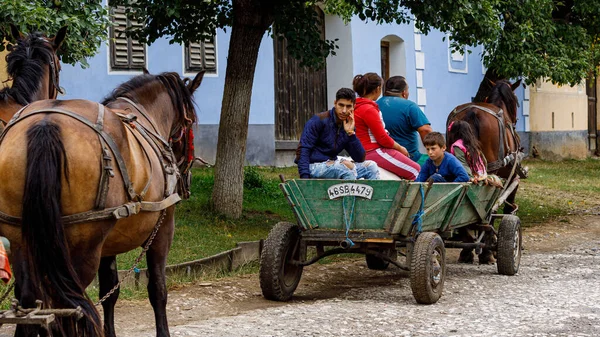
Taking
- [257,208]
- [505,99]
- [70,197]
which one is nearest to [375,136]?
[505,99]

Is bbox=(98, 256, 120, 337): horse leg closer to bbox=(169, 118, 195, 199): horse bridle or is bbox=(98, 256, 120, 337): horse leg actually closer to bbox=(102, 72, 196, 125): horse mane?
bbox=(169, 118, 195, 199): horse bridle

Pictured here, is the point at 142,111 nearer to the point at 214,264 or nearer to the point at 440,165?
the point at 214,264

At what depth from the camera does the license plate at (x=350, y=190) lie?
27.2 feet

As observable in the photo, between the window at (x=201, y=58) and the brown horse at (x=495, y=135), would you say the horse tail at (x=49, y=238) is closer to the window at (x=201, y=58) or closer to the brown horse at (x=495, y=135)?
the brown horse at (x=495, y=135)

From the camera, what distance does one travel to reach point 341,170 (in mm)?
8570

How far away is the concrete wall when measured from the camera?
3016 cm

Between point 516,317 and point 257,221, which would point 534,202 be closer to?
point 257,221

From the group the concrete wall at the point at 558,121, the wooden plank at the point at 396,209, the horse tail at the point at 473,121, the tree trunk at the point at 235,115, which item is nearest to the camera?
the wooden plank at the point at 396,209

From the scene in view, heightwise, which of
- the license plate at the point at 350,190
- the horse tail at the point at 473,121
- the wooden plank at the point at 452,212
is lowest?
the wooden plank at the point at 452,212

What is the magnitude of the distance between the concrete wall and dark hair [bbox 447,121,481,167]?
1933cm

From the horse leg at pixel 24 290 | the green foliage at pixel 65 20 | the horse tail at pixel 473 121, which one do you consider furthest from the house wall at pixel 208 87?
the horse leg at pixel 24 290

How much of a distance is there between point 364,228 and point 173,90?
7.30ft

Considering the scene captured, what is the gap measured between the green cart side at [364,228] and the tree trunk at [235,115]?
4356mm

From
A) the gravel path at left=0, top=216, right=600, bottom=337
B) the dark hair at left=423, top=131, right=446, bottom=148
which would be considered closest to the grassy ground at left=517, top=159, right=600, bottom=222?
the gravel path at left=0, top=216, right=600, bottom=337
